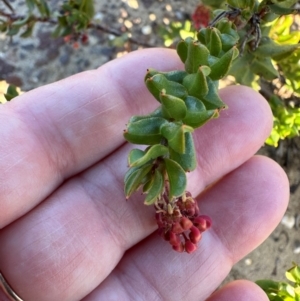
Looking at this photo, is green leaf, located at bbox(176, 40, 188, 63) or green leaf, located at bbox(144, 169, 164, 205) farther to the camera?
green leaf, located at bbox(176, 40, 188, 63)

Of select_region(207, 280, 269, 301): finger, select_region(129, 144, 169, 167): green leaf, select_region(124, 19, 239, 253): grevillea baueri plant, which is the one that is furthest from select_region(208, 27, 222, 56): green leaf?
select_region(207, 280, 269, 301): finger

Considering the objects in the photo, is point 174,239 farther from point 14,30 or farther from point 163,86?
point 14,30

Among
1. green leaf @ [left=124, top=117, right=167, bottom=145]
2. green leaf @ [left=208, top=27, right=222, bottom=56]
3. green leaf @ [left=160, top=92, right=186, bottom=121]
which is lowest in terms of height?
green leaf @ [left=124, top=117, right=167, bottom=145]

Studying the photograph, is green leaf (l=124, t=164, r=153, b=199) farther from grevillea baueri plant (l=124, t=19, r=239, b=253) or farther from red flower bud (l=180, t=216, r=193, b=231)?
red flower bud (l=180, t=216, r=193, b=231)

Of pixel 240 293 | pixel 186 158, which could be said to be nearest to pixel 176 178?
pixel 186 158

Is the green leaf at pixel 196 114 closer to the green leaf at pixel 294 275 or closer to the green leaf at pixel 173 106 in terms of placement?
the green leaf at pixel 173 106

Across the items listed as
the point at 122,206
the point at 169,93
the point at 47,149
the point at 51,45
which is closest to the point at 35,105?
the point at 47,149
